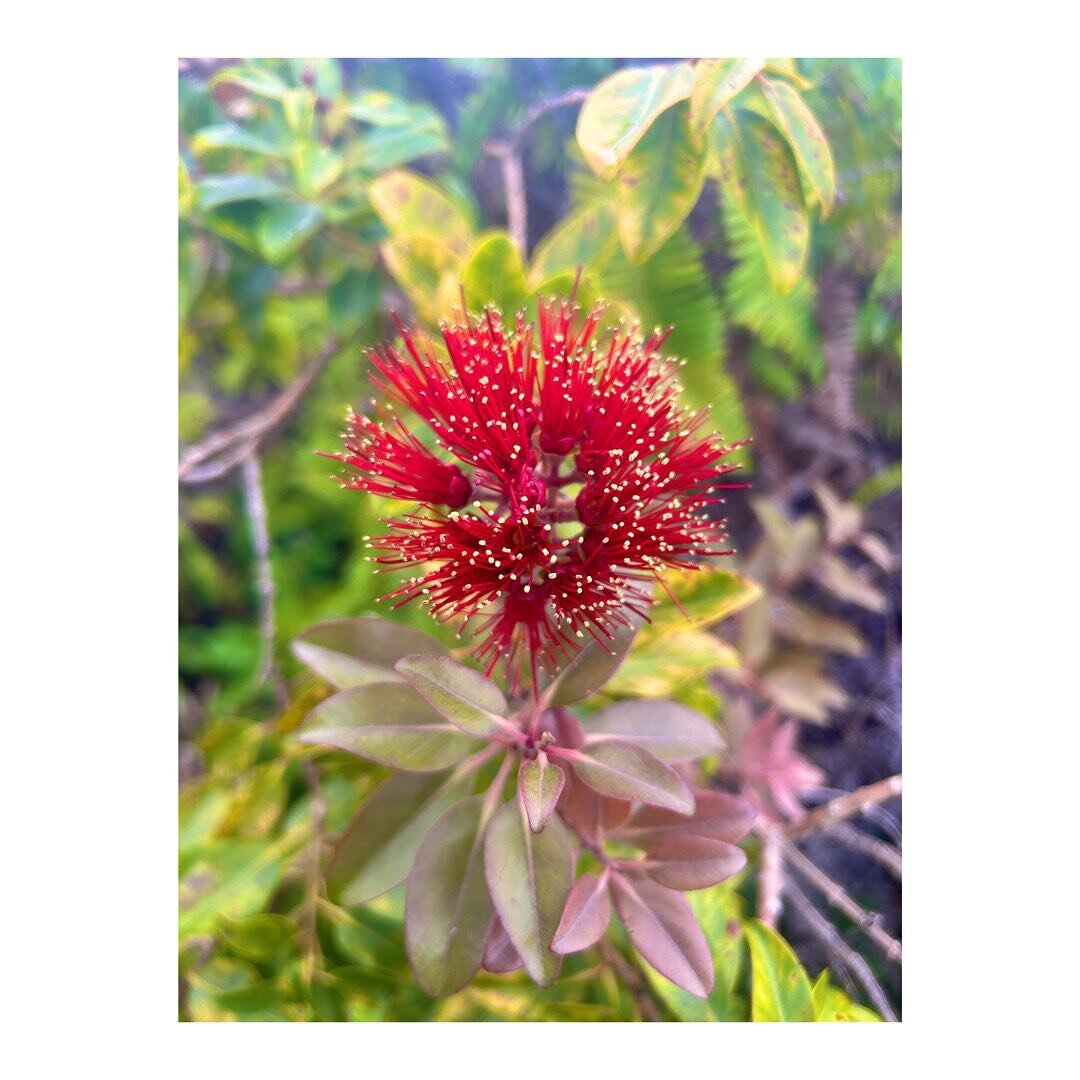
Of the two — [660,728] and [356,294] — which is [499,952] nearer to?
[660,728]

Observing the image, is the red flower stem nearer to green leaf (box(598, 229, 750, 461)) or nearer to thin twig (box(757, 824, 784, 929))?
thin twig (box(757, 824, 784, 929))

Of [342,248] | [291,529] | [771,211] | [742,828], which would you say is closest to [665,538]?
[742,828]

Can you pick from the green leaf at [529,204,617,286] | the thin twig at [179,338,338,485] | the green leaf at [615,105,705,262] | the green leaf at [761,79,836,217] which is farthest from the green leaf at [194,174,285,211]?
the green leaf at [761,79,836,217]

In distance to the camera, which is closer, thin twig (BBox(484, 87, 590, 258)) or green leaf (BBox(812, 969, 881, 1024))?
green leaf (BBox(812, 969, 881, 1024))

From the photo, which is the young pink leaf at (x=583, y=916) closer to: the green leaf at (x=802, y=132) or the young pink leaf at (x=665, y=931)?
the young pink leaf at (x=665, y=931)

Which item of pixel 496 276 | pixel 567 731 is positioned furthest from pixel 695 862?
pixel 496 276
